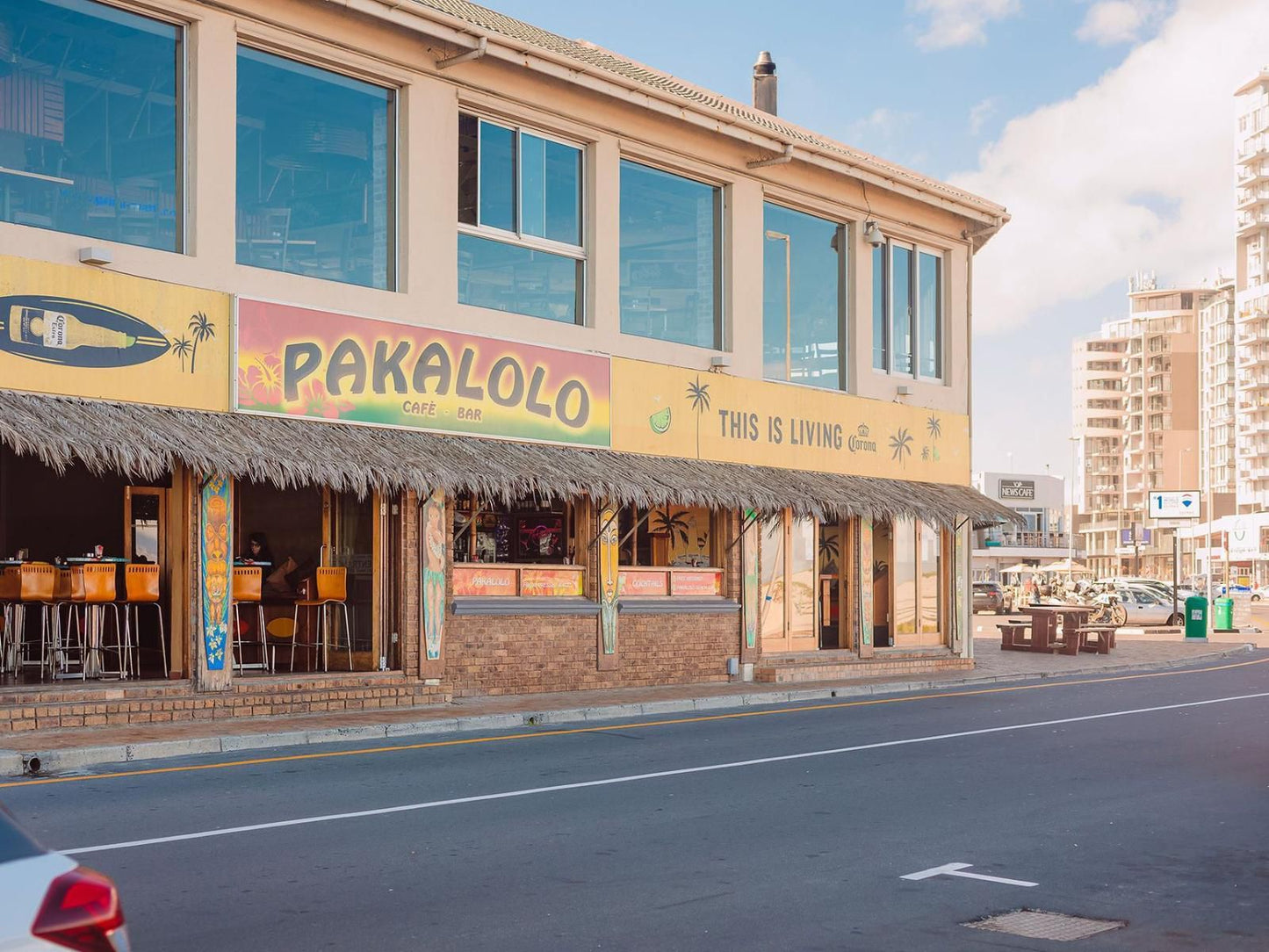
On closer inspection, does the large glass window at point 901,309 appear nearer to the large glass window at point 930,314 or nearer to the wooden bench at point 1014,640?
the large glass window at point 930,314

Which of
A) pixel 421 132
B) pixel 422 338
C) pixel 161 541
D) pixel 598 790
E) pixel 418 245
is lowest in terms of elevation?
pixel 598 790

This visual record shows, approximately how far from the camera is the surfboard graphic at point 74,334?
13.8 meters

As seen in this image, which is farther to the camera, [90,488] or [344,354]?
[90,488]

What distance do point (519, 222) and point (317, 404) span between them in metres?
4.35

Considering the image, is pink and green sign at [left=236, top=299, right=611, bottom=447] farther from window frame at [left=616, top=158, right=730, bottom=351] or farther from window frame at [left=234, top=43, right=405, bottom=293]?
window frame at [left=616, top=158, right=730, bottom=351]

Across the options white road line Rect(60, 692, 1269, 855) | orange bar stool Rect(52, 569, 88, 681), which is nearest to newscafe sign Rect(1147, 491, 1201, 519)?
white road line Rect(60, 692, 1269, 855)

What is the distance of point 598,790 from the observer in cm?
1084

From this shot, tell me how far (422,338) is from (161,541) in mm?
3926

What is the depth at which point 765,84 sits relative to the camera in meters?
29.2

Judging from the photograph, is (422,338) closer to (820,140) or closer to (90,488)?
(90,488)

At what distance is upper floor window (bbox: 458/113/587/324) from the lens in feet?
61.0

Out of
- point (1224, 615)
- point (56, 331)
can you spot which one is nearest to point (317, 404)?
point (56, 331)

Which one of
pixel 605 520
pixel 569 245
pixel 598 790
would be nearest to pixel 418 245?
pixel 569 245

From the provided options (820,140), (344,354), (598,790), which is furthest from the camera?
(820,140)
